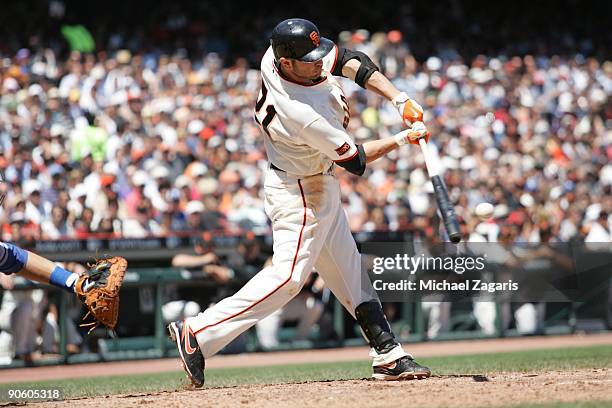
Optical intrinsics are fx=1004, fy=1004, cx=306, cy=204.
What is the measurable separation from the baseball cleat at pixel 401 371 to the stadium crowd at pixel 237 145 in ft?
16.0

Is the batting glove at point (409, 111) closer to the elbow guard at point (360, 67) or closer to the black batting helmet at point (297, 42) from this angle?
the elbow guard at point (360, 67)

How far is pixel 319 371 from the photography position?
7.84 metres

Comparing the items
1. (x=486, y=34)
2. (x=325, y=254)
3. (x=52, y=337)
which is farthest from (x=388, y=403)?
(x=486, y=34)

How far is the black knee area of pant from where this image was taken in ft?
19.7

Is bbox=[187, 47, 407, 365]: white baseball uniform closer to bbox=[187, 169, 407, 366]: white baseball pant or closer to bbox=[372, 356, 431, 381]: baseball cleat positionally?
bbox=[187, 169, 407, 366]: white baseball pant

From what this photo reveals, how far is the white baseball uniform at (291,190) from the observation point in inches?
218

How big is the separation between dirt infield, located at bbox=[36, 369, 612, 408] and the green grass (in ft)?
2.02

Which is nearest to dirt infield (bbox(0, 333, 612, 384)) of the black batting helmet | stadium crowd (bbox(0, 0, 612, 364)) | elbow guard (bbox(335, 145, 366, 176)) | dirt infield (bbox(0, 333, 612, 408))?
stadium crowd (bbox(0, 0, 612, 364))

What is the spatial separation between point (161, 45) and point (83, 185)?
6.96m

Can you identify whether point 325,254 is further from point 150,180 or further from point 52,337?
point 150,180

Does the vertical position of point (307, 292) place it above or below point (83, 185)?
below

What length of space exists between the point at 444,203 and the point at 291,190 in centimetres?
89

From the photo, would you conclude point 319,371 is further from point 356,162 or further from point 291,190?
point 356,162

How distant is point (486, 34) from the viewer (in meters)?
21.3
